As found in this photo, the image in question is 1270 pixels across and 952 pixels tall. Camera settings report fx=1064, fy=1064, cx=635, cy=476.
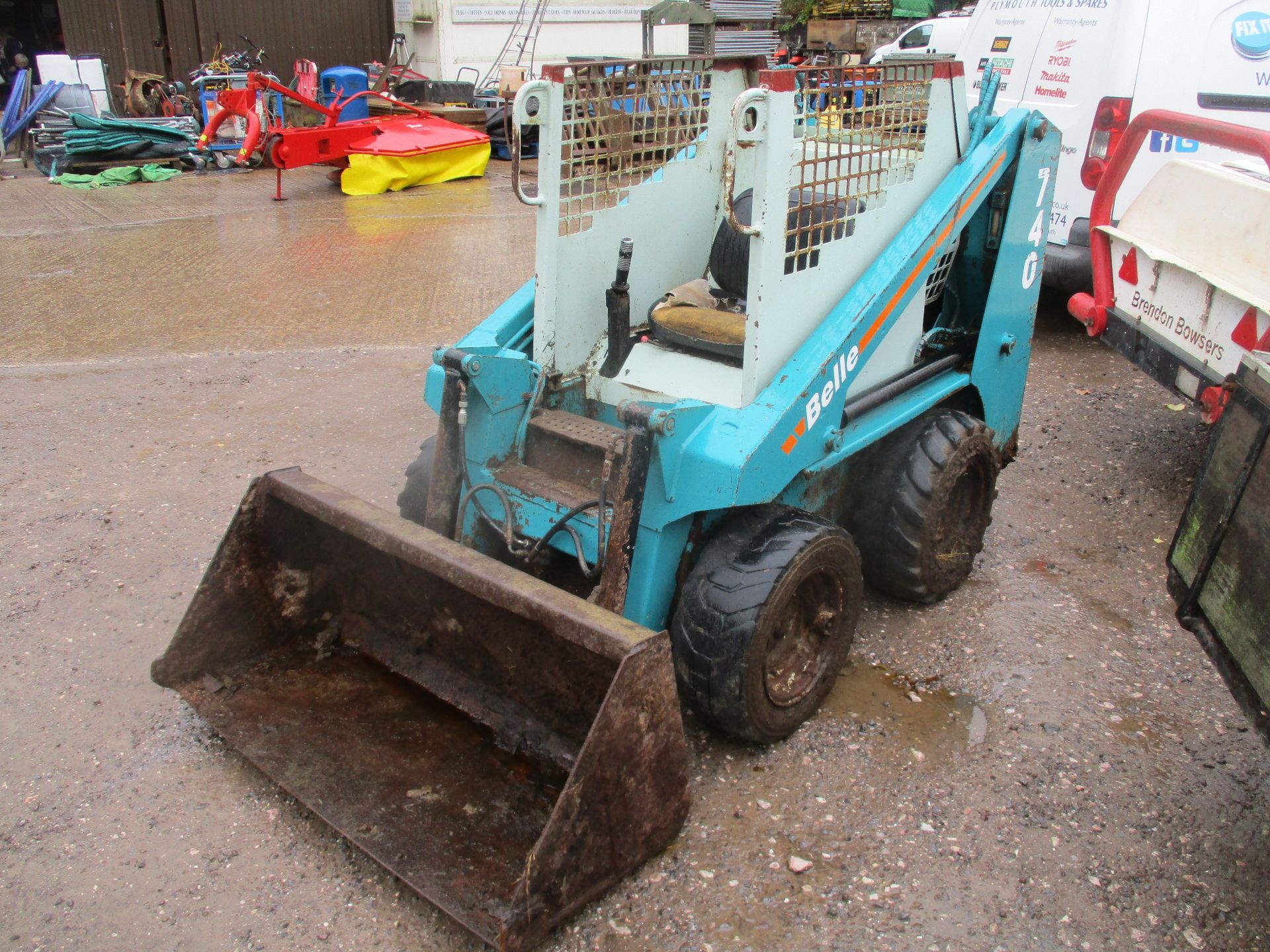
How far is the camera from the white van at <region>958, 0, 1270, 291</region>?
5.00m

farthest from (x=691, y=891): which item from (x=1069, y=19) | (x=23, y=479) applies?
(x=1069, y=19)

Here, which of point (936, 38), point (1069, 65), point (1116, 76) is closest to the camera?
point (1116, 76)

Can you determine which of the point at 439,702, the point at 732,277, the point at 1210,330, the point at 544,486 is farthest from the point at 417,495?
the point at 1210,330

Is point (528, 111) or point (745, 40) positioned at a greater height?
point (528, 111)

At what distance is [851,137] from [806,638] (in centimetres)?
152

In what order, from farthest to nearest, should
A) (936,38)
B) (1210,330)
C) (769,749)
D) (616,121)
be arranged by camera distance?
(936,38) < (1210,330) < (616,121) < (769,749)

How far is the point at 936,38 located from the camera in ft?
28.7

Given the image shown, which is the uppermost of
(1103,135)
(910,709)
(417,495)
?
(1103,135)

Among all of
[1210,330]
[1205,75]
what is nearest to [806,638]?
[1210,330]

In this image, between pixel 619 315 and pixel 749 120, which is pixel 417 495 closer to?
pixel 619 315

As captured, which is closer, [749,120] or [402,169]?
[749,120]

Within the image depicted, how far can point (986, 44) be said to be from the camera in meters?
Result: 6.82

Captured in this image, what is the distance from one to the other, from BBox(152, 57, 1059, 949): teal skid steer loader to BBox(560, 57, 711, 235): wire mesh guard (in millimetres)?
14

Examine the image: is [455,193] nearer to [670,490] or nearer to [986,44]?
[986,44]
